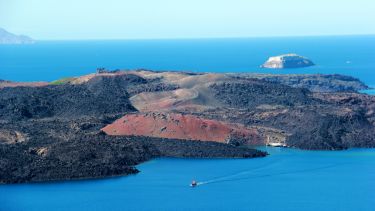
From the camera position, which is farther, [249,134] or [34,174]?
[249,134]

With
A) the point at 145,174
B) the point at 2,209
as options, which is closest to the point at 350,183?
the point at 145,174

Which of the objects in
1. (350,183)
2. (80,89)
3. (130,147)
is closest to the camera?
(350,183)

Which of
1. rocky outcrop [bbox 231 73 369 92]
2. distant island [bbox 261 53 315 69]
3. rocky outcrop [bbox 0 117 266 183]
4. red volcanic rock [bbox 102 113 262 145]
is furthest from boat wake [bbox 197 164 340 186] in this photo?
distant island [bbox 261 53 315 69]

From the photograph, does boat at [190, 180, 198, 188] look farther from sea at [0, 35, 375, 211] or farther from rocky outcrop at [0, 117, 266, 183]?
rocky outcrop at [0, 117, 266, 183]

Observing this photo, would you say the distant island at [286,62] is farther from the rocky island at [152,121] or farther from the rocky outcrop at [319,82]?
the rocky island at [152,121]

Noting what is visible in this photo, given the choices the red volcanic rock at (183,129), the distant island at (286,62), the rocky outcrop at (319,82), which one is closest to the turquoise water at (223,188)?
the red volcanic rock at (183,129)

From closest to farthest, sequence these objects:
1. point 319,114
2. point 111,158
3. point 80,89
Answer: point 111,158
point 319,114
point 80,89

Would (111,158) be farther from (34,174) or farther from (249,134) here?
(249,134)
